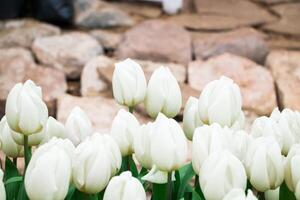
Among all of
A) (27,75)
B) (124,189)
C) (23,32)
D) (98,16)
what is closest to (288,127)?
(124,189)

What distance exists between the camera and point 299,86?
9.05 ft

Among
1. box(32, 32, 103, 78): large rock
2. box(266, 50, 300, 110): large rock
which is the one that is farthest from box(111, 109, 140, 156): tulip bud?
box(32, 32, 103, 78): large rock

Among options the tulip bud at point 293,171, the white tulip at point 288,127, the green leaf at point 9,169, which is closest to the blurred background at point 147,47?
the green leaf at point 9,169

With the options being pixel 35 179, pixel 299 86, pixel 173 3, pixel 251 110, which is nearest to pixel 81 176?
pixel 35 179

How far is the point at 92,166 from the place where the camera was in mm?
781

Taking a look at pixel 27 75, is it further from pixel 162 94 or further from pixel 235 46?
pixel 162 94

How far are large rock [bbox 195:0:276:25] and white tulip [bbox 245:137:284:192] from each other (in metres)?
2.93

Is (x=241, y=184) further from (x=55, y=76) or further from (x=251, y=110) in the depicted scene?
(x=55, y=76)

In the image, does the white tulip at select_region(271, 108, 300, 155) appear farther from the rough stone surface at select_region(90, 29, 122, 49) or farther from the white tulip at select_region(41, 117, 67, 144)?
the rough stone surface at select_region(90, 29, 122, 49)

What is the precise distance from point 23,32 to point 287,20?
4.97 feet

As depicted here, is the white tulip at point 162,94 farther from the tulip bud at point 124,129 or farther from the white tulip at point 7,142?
the white tulip at point 7,142

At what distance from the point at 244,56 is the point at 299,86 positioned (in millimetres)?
525

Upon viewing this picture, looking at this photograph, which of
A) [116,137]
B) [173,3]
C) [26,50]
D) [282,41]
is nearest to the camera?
[116,137]

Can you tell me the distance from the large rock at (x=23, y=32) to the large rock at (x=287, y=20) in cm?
124
